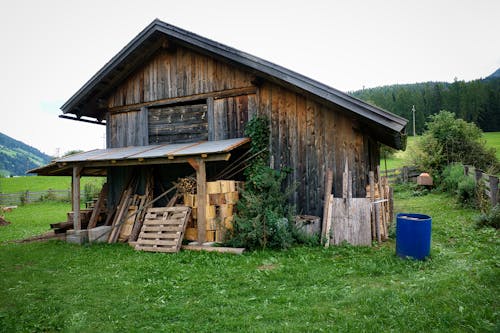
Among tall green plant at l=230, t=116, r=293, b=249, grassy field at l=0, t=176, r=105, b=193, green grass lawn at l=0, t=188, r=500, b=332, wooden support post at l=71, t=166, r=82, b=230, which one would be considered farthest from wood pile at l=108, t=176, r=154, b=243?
grassy field at l=0, t=176, r=105, b=193

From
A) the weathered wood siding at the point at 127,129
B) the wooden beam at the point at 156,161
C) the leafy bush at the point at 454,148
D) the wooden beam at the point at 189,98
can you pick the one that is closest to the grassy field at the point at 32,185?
the weathered wood siding at the point at 127,129

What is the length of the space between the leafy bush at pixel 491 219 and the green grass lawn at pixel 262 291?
3.89ft

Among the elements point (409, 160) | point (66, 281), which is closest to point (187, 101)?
point (66, 281)

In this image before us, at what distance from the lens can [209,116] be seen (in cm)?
1140

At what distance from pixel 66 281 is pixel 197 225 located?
382cm

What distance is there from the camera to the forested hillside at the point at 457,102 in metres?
61.8

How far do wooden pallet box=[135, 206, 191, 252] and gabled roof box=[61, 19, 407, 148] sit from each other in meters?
4.69

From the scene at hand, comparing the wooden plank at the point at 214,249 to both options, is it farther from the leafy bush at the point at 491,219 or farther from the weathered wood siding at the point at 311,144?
the leafy bush at the point at 491,219

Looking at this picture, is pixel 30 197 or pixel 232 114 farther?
pixel 30 197

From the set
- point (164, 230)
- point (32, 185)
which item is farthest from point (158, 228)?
point (32, 185)

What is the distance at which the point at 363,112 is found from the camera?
8500mm

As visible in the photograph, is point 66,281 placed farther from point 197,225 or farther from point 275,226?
point 275,226

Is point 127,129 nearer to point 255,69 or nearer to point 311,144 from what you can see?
point 255,69

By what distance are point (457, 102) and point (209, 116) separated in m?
69.7
